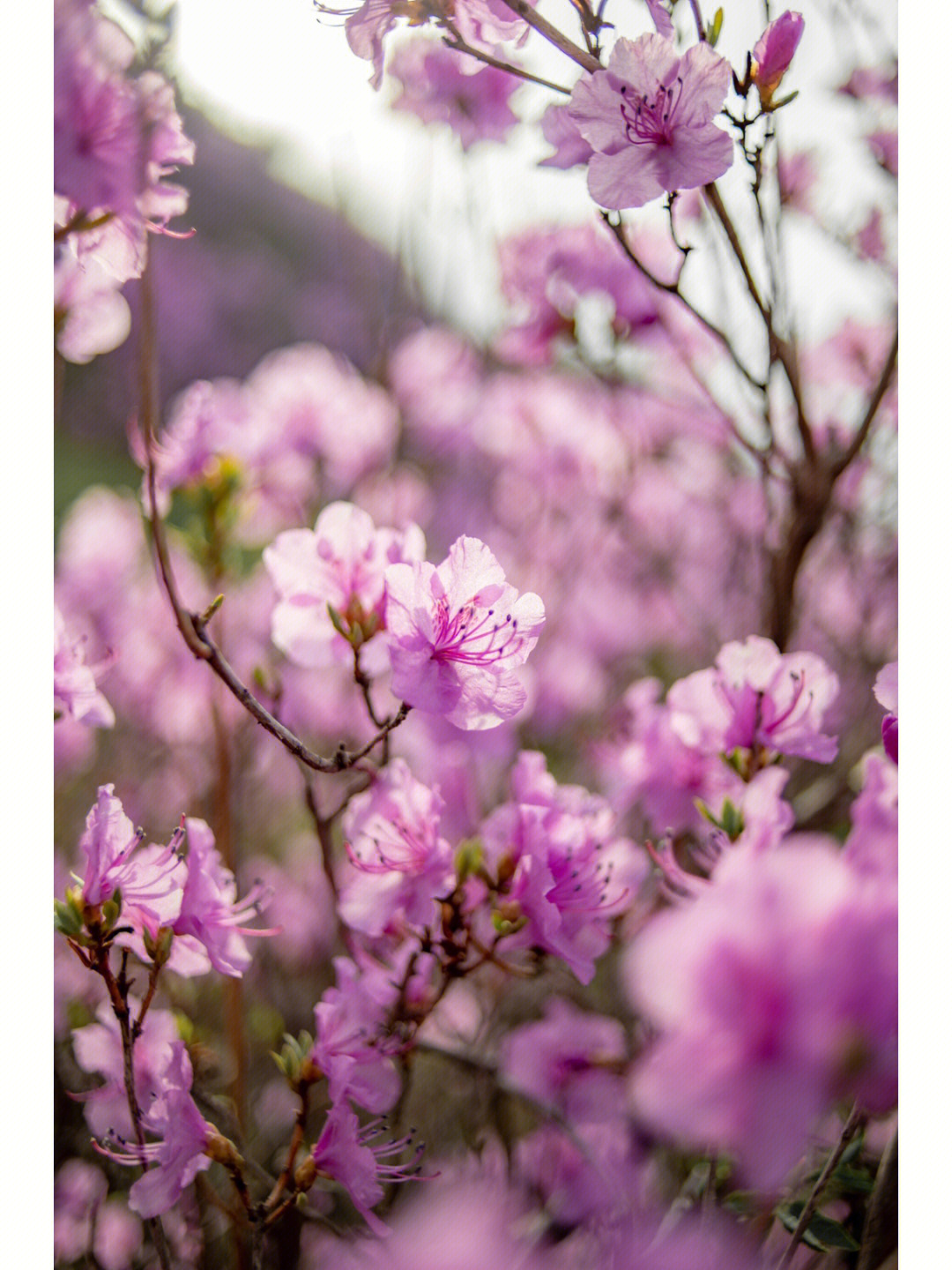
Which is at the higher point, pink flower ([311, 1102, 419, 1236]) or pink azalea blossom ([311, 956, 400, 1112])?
pink azalea blossom ([311, 956, 400, 1112])

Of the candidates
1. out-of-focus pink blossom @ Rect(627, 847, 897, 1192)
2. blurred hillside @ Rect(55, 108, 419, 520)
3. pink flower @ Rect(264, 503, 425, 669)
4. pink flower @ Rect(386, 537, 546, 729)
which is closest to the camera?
out-of-focus pink blossom @ Rect(627, 847, 897, 1192)

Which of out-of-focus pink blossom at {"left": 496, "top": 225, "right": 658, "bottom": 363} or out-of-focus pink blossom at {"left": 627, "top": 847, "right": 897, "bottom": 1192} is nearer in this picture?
out-of-focus pink blossom at {"left": 627, "top": 847, "right": 897, "bottom": 1192}

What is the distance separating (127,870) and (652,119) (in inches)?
24.5

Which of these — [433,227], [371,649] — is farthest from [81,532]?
[371,649]

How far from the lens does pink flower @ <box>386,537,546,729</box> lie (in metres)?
0.62

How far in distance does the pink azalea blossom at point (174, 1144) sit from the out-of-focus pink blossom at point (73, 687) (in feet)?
0.88

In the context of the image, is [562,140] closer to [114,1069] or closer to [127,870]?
[127,870]

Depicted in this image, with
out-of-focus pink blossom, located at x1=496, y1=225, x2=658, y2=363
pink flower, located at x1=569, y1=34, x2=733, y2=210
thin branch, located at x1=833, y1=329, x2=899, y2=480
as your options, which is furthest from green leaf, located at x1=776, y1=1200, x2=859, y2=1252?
out-of-focus pink blossom, located at x1=496, y1=225, x2=658, y2=363

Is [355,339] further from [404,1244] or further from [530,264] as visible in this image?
[404,1244]

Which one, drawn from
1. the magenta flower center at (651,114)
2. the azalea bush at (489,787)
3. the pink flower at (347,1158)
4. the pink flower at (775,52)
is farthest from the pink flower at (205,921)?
the pink flower at (775,52)

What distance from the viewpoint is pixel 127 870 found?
2.10ft

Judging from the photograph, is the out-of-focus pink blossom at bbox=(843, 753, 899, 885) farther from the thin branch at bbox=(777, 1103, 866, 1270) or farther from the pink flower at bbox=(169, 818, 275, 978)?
the pink flower at bbox=(169, 818, 275, 978)

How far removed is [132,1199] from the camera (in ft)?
2.07
